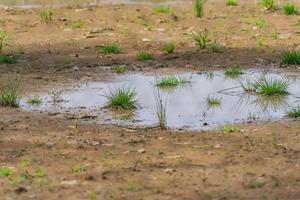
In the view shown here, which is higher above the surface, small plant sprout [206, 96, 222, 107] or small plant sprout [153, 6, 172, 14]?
small plant sprout [153, 6, 172, 14]

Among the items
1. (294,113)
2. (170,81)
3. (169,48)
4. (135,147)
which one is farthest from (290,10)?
(135,147)

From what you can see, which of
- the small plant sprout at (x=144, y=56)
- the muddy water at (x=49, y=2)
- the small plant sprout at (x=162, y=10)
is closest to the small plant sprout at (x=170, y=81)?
the small plant sprout at (x=144, y=56)

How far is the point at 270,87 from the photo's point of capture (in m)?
8.43

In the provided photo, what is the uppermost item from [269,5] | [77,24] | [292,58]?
[269,5]

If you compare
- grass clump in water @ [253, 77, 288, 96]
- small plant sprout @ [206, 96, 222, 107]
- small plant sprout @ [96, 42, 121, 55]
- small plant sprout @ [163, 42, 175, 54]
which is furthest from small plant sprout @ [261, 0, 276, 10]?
small plant sprout @ [206, 96, 222, 107]

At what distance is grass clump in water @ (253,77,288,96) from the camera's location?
8438mm

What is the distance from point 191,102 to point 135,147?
6.75 feet

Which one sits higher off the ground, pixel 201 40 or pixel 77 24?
pixel 77 24

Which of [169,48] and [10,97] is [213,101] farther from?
[169,48]

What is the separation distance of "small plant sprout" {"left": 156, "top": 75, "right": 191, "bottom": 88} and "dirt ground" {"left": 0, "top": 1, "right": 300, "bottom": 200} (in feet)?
2.00

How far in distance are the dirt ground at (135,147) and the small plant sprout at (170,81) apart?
Answer: 61 cm

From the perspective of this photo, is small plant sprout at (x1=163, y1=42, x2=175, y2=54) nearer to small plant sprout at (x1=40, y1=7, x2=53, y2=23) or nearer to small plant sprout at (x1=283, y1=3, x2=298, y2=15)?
small plant sprout at (x1=40, y1=7, x2=53, y2=23)

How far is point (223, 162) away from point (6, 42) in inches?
248

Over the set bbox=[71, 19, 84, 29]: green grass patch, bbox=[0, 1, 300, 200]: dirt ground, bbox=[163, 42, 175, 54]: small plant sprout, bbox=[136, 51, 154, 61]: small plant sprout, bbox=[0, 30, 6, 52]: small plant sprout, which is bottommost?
bbox=[0, 1, 300, 200]: dirt ground
